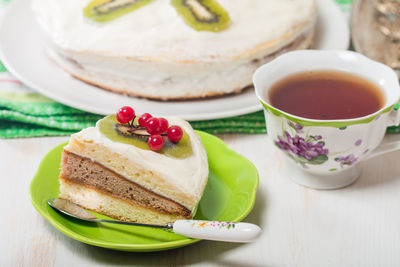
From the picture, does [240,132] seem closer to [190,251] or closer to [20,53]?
[190,251]

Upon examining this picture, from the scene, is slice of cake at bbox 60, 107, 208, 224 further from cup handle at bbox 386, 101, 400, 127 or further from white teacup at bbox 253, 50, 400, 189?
cup handle at bbox 386, 101, 400, 127

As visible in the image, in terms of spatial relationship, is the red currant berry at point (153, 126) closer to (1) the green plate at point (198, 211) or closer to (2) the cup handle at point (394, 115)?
(1) the green plate at point (198, 211)

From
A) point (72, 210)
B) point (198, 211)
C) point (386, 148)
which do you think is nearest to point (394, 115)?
point (386, 148)

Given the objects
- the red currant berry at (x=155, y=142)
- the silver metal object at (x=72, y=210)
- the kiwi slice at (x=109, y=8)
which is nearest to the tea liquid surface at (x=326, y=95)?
the red currant berry at (x=155, y=142)

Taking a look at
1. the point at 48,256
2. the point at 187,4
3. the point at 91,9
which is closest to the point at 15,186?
the point at 48,256

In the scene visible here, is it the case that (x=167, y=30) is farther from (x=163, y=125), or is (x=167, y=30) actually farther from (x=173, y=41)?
(x=163, y=125)

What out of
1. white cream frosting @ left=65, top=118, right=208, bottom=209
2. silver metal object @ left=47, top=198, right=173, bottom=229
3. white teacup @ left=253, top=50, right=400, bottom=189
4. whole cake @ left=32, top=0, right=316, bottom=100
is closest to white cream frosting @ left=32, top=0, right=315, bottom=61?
whole cake @ left=32, top=0, right=316, bottom=100

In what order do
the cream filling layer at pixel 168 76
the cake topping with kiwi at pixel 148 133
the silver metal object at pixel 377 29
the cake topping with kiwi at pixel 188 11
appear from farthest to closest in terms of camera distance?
the silver metal object at pixel 377 29
the cake topping with kiwi at pixel 188 11
the cream filling layer at pixel 168 76
the cake topping with kiwi at pixel 148 133
